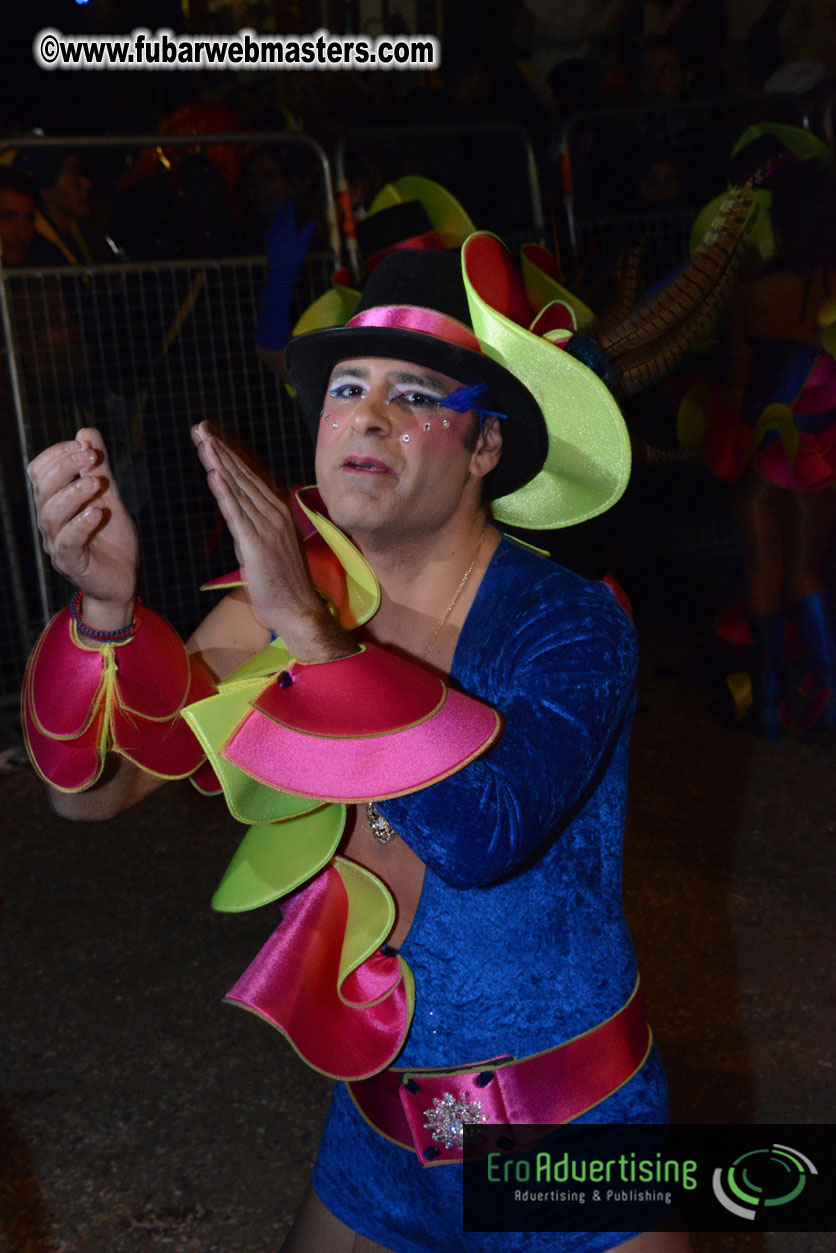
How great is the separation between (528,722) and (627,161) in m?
5.52

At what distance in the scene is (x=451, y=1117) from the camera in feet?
5.51

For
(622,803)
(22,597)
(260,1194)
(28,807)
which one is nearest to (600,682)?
(622,803)

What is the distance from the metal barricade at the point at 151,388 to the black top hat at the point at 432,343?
3392mm

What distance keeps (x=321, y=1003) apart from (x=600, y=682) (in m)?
0.65

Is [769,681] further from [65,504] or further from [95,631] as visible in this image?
[65,504]

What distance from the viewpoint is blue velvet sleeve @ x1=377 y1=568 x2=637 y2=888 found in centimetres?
131

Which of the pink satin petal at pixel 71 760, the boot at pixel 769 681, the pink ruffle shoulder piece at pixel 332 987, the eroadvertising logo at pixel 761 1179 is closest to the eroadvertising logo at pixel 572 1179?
the pink ruffle shoulder piece at pixel 332 987

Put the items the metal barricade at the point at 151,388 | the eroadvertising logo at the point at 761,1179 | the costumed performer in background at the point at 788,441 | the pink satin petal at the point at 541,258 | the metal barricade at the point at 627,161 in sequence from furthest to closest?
1. the metal barricade at the point at 627,161
2. the metal barricade at the point at 151,388
3. the costumed performer in background at the point at 788,441
4. the eroadvertising logo at the point at 761,1179
5. the pink satin petal at the point at 541,258

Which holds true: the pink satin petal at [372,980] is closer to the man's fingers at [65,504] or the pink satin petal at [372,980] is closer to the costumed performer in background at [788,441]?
the man's fingers at [65,504]

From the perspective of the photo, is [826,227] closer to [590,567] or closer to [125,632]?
[590,567]

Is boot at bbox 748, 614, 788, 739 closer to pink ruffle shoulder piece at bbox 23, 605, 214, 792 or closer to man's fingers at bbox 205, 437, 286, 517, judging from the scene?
pink ruffle shoulder piece at bbox 23, 605, 214, 792

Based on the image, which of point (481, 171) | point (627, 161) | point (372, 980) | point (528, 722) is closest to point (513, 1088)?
point (372, 980)

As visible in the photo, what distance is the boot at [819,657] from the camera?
535 cm

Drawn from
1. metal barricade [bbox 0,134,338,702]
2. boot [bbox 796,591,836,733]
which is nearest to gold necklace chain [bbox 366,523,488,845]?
metal barricade [bbox 0,134,338,702]
